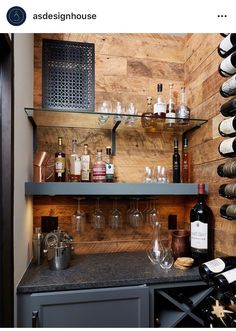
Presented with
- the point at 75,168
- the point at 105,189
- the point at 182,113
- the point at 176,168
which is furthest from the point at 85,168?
the point at 182,113

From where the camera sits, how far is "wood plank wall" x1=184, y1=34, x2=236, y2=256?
4.66ft

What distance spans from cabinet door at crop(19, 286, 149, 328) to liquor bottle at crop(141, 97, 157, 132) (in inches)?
39.8

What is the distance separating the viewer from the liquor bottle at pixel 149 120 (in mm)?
1618

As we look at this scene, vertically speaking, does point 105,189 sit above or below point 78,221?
above

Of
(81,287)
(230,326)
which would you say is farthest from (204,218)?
(81,287)

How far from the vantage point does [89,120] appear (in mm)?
1644

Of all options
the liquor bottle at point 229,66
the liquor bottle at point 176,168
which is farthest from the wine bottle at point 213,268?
the liquor bottle at point 229,66

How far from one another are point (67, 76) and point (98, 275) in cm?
130

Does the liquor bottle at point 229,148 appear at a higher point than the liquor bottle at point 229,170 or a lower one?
higher

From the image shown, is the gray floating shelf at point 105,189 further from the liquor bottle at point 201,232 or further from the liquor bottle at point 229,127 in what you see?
the liquor bottle at point 229,127

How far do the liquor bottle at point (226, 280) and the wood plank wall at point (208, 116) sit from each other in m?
0.30

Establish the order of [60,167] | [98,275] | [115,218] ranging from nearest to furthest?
[98,275]
[60,167]
[115,218]

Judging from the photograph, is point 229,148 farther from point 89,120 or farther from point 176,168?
point 89,120
